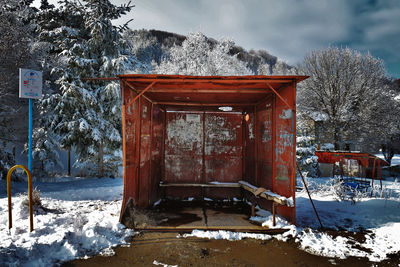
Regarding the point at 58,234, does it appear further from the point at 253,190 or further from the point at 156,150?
the point at 253,190

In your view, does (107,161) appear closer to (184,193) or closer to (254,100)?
(184,193)

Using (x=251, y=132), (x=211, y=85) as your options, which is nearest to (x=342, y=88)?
(x=251, y=132)

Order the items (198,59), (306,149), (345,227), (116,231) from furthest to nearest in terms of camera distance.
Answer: (198,59) < (306,149) < (345,227) < (116,231)

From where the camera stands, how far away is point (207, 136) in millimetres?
8156

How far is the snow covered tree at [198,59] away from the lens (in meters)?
24.5

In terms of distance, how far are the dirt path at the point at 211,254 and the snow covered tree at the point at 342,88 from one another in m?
14.5

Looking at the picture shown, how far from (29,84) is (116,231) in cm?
420

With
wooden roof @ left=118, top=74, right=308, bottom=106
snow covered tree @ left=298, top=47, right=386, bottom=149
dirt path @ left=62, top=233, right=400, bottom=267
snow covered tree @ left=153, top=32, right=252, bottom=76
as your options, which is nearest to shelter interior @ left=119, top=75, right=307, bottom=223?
wooden roof @ left=118, top=74, right=308, bottom=106

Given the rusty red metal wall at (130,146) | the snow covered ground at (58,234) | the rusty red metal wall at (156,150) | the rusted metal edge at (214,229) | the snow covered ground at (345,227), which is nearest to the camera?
the snow covered ground at (58,234)

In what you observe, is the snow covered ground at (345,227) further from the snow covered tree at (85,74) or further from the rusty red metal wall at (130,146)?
the snow covered tree at (85,74)

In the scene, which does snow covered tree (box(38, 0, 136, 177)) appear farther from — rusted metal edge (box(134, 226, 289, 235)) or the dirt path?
the dirt path

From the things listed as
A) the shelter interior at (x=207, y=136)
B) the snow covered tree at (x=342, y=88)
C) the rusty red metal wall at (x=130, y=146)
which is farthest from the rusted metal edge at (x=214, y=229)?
the snow covered tree at (x=342, y=88)

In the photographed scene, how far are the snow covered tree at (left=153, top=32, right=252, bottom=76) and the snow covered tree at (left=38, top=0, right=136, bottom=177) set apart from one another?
13.7 metres

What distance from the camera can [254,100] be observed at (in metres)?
6.93
